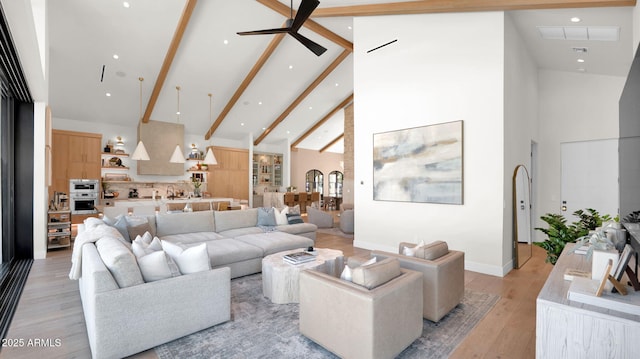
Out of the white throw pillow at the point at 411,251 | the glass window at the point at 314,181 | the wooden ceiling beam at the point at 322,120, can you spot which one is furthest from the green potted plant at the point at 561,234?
the glass window at the point at 314,181

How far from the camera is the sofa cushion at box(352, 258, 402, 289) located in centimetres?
217

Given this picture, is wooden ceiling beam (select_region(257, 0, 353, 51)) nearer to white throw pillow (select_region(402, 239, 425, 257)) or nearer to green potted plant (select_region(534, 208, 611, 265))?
white throw pillow (select_region(402, 239, 425, 257))

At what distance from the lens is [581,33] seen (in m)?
4.12

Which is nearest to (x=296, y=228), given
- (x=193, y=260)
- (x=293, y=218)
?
(x=293, y=218)

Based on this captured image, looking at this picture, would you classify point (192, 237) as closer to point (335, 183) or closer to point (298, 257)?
point (298, 257)

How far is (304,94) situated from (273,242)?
6.39 meters

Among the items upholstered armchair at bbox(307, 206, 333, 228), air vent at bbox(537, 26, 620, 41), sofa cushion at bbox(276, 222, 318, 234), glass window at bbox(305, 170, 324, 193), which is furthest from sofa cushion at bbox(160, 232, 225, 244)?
glass window at bbox(305, 170, 324, 193)

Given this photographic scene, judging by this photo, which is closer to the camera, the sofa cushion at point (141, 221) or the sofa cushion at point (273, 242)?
the sofa cushion at point (141, 221)

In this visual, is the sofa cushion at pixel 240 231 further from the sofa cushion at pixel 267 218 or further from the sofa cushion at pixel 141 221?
the sofa cushion at pixel 141 221

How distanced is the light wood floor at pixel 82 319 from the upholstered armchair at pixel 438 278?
1.03ft

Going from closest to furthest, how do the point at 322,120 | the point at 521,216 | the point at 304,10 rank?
the point at 304,10
the point at 521,216
the point at 322,120

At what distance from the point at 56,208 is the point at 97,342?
5.14m

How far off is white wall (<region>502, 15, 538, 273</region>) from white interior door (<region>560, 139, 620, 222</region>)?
1.05 meters

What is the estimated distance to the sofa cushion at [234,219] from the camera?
18.0ft
